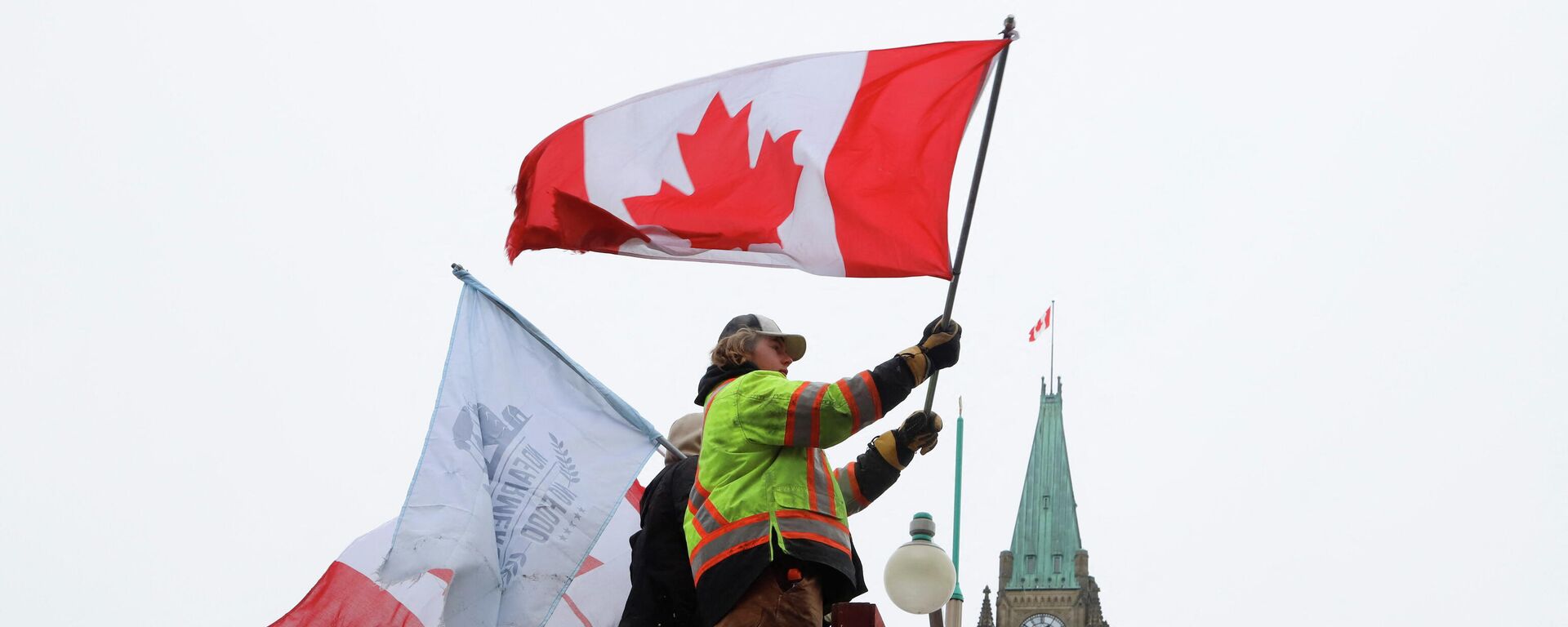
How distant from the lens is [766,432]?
6570 mm

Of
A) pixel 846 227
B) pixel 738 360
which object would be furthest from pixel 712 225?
pixel 738 360

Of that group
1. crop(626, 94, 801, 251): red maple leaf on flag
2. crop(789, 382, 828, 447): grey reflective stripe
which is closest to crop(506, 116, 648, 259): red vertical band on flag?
crop(626, 94, 801, 251): red maple leaf on flag

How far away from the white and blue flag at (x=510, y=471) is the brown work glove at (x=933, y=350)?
7.74ft

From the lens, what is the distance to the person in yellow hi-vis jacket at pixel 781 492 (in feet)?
21.4

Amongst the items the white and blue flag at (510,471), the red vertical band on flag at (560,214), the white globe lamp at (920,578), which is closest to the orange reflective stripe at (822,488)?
the red vertical band on flag at (560,214)

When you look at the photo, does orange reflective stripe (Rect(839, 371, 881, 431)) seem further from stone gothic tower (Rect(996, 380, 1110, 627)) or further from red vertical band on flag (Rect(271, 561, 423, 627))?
stone gothic tower (Rect(996, 380, 1110, 627))

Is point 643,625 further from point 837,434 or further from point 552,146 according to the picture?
point 552,146

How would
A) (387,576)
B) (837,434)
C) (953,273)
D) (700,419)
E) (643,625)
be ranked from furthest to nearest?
1. (700,419)
2. (387,576)
3. (953,273)
4. (643,625)
5. (837,434)

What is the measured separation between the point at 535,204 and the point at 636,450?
125 cm

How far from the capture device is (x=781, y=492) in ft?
21.8

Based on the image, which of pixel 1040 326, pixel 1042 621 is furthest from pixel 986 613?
pixel 1040 326

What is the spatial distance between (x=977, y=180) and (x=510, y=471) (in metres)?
2.53

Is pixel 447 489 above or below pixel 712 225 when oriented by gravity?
below

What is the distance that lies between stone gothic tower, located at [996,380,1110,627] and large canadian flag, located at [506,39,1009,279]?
87078mm
